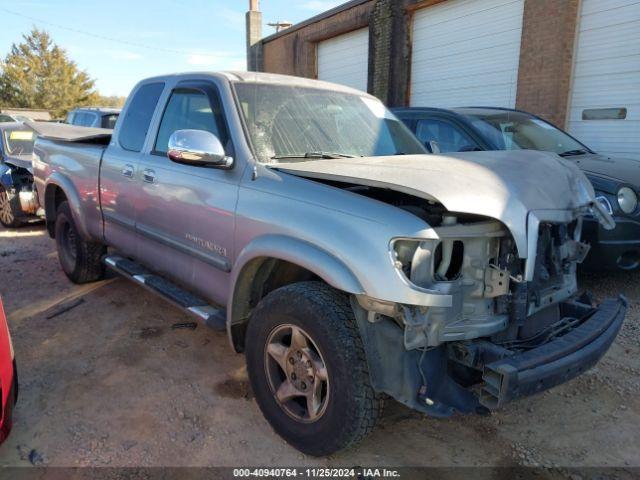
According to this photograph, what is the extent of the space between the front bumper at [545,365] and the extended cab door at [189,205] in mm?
1647

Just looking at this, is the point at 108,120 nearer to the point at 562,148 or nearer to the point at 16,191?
the point at 16,191

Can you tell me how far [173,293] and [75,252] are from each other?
229cm

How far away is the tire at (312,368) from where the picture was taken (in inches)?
91.0

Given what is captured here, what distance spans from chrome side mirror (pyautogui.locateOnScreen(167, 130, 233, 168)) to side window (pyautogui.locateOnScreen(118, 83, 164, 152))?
1294 mm

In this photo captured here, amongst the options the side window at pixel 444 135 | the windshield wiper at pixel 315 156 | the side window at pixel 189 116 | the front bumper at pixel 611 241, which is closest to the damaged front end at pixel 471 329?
the windshield wiper at pixel 315 156

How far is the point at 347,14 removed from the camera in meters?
15.3

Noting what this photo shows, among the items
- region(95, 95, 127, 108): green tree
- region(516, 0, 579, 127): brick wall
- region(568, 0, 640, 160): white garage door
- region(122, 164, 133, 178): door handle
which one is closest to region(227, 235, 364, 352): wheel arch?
region(122, 164, 133, 178): door handle

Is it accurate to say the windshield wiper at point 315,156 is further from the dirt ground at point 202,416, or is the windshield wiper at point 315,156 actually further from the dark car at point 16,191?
the dark car at point 16,191

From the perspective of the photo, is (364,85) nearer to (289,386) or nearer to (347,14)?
(347,14)

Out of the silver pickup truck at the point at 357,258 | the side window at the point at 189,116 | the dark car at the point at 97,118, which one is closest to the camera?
the silver pickup truck at the point at 357,258

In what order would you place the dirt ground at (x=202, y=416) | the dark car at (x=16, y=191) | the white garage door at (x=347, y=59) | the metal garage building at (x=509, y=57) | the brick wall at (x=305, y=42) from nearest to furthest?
the dirt ground at (x=202, y=416), the dark car at (x=16, y=191), the metal garage building at (x=509, y=57), the brick wall at (x=305, y=42), the white garage door at (x=347, y=59)

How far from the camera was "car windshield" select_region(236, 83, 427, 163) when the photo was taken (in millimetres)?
3205

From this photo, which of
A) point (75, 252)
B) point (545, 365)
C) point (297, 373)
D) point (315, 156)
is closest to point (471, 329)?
point (545, 365)

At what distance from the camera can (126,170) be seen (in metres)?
4.12
